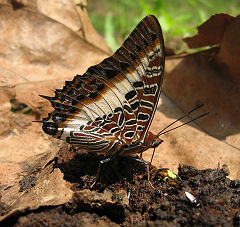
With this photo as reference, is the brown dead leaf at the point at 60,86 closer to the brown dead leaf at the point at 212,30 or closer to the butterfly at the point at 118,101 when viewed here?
the brown dead leaf at the point at 212,30

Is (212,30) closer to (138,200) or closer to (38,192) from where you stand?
(138,200)

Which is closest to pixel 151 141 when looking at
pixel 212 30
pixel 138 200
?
pixel 138 200

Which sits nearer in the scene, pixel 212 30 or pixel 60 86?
pixel 212 30

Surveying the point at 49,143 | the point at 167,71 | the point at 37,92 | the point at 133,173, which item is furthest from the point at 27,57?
the point at 133,173

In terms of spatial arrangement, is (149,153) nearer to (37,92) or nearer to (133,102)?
(133,102)

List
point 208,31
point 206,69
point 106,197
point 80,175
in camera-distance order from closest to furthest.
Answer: point 106,197 < point 80,175 < point 208,31 < point 206,69

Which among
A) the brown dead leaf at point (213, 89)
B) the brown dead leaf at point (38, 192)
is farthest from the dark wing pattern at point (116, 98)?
the brown dead leaf at point (213, 89)

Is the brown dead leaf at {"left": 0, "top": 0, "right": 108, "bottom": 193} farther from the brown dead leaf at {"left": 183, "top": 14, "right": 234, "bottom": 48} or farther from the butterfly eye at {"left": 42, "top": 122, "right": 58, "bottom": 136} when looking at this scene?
the brown dead leaf at {"left": 183, "top": 14, "right": 234, "bottom": 48}
